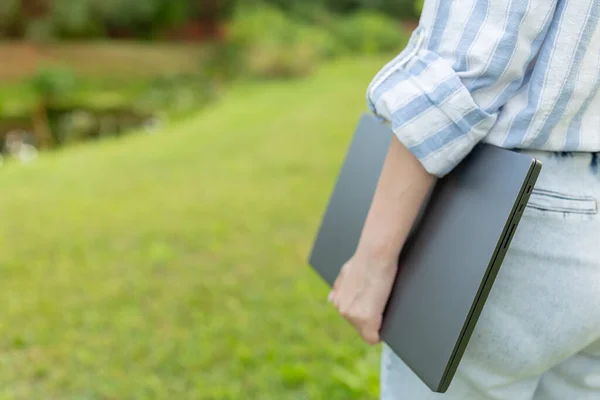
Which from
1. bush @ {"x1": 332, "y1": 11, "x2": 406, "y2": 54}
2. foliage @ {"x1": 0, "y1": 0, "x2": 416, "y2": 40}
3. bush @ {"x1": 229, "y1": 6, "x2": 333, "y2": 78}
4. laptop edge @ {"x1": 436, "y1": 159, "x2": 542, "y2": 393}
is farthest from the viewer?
bush @ {"x1": 332, "y1": 11, "x2": 406, "y2": 54}

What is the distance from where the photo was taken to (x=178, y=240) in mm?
2914

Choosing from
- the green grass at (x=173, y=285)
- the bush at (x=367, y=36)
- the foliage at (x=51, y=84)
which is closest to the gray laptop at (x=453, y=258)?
the green grass at (x=173, y=285)

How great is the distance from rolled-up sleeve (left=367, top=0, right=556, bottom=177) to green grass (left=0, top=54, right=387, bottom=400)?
122cm

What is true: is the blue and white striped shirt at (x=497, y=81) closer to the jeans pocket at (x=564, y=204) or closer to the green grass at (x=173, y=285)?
the jeans pocket at (x=564, y=204)

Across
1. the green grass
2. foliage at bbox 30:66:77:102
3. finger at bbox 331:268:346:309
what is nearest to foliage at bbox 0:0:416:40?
foliage at bbox 30:66:77:102

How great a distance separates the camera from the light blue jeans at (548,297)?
2.15ft

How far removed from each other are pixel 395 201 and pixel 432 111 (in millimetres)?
114

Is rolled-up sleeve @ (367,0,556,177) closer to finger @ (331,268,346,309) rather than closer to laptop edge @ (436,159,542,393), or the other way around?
laptop edge @ (436,159,542,393)

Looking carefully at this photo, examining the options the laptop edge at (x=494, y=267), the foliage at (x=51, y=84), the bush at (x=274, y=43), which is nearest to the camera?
the laptop edge at (x=494, y=267)

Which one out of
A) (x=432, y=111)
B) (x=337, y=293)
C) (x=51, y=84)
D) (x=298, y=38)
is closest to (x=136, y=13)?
(x=51, y=84)

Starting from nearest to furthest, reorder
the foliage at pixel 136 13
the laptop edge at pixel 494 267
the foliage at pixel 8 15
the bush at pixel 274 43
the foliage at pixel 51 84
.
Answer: the laptop edge at pixel 494 267
the foliage at pixel 51 84
the bush at pixel 274 43
the foliage at pixel 8 15
the foliage at pixel 136 13

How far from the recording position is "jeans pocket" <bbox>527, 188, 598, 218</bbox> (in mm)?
653

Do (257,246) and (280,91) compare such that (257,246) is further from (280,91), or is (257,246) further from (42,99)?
(42,99)

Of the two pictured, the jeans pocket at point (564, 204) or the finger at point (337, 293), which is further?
the finger at point (337, 293)
